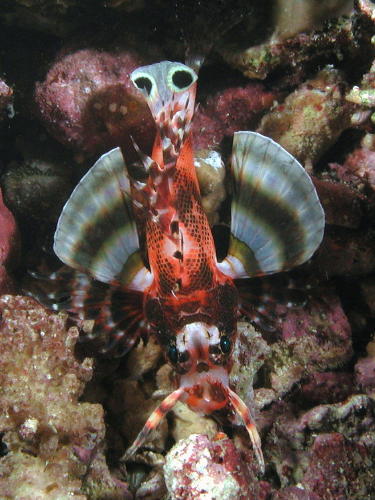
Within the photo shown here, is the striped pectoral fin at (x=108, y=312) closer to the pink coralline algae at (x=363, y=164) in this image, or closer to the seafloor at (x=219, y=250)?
the seafloor at (x=219, y=250)

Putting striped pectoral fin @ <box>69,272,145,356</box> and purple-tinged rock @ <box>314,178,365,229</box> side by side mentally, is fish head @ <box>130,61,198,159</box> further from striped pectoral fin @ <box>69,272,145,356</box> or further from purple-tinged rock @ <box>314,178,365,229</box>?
striped pectoral fin @ <box>69,272,145,356</box>

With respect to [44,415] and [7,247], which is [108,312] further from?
[44,415]

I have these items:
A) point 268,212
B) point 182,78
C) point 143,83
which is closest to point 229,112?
point 182,78

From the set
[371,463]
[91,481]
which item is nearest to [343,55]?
[371,463]

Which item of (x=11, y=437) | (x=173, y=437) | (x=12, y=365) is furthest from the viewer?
(x=173, y=437)

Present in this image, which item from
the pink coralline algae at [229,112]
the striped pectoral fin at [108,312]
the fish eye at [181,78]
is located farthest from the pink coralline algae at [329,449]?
the pink coralline algae at [229,112]

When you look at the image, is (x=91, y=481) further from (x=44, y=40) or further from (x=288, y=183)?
(x=44, y=40)
